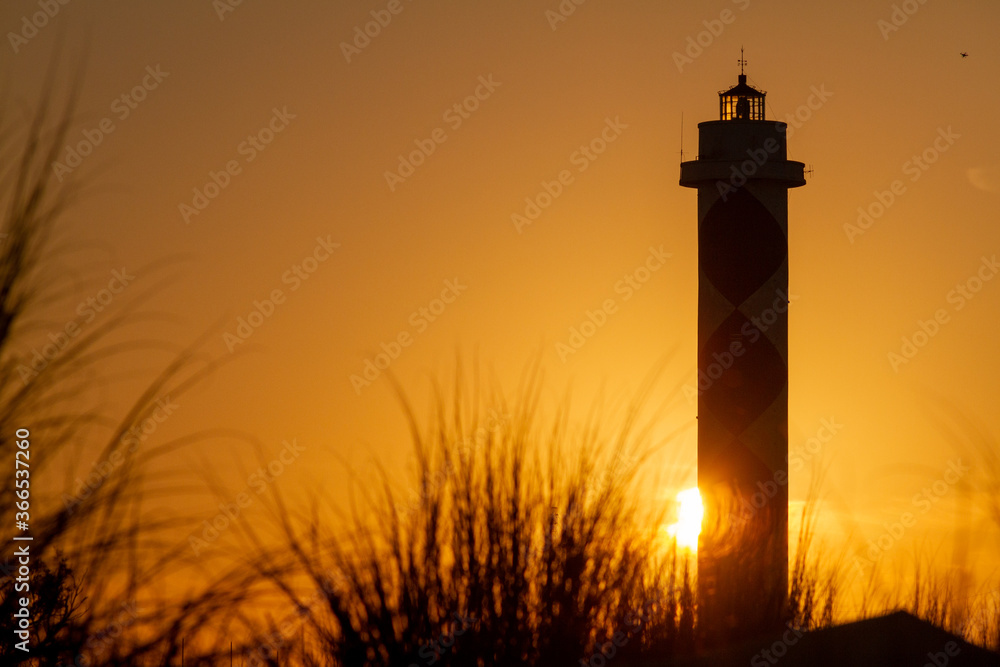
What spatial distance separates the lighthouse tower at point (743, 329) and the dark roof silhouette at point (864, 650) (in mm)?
17314

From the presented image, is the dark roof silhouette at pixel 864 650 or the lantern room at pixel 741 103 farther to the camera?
the lantern room at pixel 741 103

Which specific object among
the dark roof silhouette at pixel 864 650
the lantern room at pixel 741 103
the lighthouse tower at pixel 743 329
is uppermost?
the lantern room at pixel 741 103

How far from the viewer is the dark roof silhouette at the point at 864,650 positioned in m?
10.5

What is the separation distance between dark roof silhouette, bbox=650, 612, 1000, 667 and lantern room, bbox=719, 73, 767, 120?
2150 centimetres

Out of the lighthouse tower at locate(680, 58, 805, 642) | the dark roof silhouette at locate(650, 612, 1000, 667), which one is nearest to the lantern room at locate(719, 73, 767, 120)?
the lighthouse tower at locate(680, 58, 805, 642)

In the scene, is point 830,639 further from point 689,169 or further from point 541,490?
point 689,169

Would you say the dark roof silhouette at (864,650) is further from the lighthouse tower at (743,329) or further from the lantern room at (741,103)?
the lantern room at (741,103)

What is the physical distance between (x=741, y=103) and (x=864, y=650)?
876 inches

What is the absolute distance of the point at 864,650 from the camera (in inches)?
415

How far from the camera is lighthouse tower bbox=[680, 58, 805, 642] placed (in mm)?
29203

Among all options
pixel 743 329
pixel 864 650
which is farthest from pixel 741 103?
pixel 864 650

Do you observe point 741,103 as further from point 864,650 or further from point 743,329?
point 864,650

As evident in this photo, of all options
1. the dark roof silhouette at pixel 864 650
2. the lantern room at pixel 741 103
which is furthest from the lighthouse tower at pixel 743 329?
the dark roof silhouette at pixel 864 650

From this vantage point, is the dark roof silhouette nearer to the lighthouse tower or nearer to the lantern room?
the lighthouse tower
